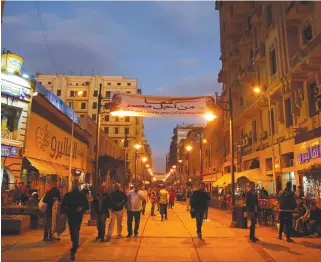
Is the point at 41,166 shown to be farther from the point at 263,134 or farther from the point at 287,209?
the point at 263,134

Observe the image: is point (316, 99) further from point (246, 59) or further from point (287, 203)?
point (246, 59)

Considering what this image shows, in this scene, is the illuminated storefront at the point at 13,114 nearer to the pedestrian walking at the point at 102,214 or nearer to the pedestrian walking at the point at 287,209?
the pedestrian walking at the point at 102,214

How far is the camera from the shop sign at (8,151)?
19031 millimetres

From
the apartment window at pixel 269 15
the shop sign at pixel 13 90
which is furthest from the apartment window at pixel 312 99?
the shop sign at pixel 13 90

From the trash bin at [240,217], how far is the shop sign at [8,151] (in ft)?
42.5

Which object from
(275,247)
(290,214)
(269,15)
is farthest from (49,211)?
(269,15)

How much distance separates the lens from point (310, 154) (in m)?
18.4

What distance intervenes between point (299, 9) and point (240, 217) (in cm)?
1333

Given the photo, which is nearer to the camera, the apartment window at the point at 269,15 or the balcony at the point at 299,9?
the balcony at the point at 299,9

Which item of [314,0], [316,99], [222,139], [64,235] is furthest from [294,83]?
[222,139]

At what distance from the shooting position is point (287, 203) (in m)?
10.9

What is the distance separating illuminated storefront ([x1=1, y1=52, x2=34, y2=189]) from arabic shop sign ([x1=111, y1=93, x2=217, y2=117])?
7.67 m

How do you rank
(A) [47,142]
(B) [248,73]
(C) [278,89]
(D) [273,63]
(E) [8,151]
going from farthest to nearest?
(B) [248,73] < (D) [273,63] < (A) [47,142] < (C) [278,89] < (E) [8,151]

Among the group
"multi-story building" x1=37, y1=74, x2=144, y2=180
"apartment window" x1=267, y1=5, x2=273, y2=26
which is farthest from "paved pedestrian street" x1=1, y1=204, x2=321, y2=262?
"multi-story building" x1=37, y1=74, x2=144, y2=180
